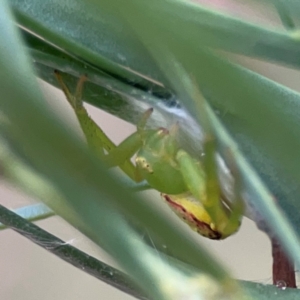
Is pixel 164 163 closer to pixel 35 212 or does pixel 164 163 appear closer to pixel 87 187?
pixel 35 212

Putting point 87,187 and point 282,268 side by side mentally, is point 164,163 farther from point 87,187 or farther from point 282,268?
point 87,187

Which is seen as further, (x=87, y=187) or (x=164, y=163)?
(x=164, y=163)

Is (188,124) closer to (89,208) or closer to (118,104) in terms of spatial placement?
(118,104)

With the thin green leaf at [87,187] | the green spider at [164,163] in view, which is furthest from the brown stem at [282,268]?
the thin green leaf at [87,187]

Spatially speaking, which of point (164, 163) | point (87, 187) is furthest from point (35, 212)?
point (87, 187)

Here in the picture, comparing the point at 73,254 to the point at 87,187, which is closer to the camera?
the point at 87,187

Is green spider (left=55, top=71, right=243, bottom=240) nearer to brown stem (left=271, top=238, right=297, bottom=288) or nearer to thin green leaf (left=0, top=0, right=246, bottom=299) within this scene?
brown stem (left=271, top=238, right=297, bottom=288)

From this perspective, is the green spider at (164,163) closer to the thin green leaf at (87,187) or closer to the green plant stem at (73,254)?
the green plant stem at (73,254)

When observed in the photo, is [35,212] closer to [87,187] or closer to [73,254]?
[73,254]

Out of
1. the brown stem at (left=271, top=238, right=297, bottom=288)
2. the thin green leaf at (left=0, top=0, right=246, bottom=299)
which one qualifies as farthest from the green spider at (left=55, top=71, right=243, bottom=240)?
the thin green leaf at (left=0, top=0, right=246, bottom=299)

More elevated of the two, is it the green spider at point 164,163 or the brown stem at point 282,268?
the green spider at point 164,163
